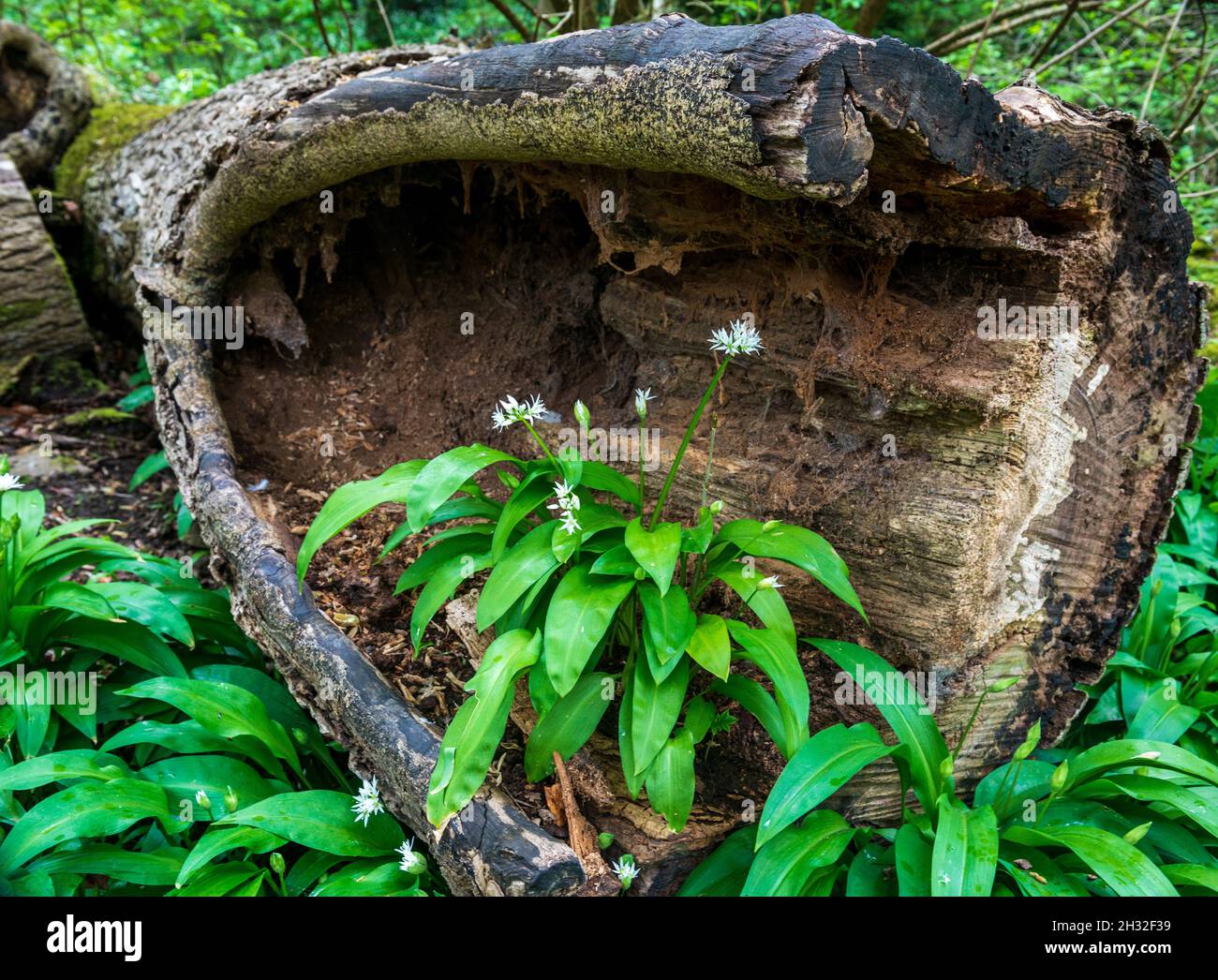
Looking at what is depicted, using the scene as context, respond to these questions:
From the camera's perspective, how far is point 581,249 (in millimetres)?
3416

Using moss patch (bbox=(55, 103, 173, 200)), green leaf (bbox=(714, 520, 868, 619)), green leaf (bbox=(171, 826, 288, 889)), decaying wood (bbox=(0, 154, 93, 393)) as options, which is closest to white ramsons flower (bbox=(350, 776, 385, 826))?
green leaf (bbox=(171, 826, 288, 889))

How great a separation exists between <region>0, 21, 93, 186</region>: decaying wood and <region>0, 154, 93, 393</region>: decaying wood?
51 centimetres

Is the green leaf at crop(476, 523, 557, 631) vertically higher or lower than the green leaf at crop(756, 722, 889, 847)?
higher

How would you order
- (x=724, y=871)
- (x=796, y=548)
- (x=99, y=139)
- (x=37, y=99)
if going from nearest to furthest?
(x=796, y=548) < (x=724, y=871) < (x=99, y=139) < (x=37, y=99)

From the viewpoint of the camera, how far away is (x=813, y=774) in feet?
6.82

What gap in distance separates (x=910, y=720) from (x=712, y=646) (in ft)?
2.03

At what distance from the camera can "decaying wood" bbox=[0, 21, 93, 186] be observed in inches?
214

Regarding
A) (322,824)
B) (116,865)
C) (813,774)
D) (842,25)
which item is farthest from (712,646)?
(842,25)

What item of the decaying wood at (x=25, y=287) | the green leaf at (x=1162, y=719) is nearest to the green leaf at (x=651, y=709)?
the green leaf at (x=1162, y=719)

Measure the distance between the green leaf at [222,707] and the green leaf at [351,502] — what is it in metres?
0.48

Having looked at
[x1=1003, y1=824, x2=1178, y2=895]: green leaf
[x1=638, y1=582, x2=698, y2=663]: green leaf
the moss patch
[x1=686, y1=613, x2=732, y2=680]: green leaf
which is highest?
the moss patch

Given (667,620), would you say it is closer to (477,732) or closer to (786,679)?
(786,679)

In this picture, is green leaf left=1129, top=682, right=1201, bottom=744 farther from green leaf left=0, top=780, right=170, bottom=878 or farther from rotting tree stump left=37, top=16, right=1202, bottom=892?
green leaf left=0, top=780, right=170, bottom=878
